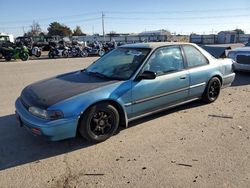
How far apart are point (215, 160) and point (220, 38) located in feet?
186

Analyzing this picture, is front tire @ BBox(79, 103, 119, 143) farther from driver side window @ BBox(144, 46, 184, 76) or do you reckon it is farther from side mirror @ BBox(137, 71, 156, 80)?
driver side window @ BBox(144, 46, 184, 76)

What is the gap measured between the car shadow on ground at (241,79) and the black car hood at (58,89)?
207 inches

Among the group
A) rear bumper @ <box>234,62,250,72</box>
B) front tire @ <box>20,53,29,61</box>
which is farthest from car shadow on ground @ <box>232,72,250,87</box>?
front tire @ <box>20,53,29,61</box>

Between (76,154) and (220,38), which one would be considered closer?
(76,154)

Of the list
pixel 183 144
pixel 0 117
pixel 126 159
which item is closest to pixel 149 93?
pixel 183 144

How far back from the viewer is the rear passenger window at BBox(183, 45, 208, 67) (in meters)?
5.20

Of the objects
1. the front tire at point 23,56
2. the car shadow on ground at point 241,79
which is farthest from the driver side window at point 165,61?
the front tire at point 23,56

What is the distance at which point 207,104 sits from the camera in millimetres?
5820

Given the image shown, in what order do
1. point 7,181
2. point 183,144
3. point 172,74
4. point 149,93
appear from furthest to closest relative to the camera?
point 172,74, point 149,93, point 183,144, point 7,181

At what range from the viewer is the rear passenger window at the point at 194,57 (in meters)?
5.20

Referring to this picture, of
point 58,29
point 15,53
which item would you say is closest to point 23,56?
point 15,53

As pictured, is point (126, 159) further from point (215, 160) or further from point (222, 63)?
point (222, 63)

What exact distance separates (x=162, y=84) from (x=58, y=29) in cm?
8859

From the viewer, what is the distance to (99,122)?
391 centimetres
